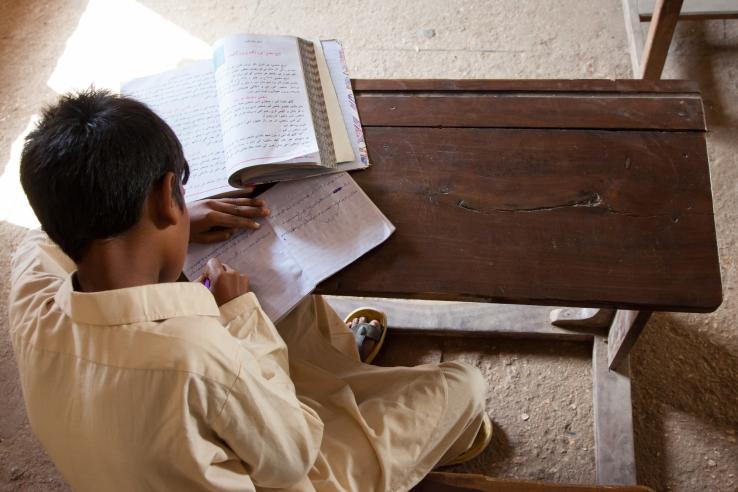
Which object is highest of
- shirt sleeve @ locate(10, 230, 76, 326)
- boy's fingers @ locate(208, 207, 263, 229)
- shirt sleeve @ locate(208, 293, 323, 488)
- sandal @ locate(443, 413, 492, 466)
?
shirt sleeve @ locate(10, 230, 76, 326)

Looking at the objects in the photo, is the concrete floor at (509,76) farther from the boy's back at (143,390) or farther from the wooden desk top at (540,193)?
the boy's back at (143,390)

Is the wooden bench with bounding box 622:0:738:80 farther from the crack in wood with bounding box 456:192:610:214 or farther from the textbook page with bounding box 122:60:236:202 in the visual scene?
the textbook page with bounding box 122:60:236:202

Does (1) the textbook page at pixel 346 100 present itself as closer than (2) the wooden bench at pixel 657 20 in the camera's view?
Yes

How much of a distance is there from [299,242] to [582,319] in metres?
0.88

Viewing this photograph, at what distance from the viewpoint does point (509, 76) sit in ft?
7.41

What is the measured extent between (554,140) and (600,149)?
0.08 metres

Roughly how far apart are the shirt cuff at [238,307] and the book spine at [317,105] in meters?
0.27

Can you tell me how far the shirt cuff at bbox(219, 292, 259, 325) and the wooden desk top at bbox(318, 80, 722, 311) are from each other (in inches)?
5.0

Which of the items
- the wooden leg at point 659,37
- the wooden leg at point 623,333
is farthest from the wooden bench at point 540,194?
the wooden leg at point 659,37

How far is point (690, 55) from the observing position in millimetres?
2242

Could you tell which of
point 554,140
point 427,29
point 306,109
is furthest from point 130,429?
point 427,29

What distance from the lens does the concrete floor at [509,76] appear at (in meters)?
1.59

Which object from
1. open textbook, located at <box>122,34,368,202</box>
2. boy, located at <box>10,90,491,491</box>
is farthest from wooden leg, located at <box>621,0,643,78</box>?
boy, located at <box>10,90,491,491</box>

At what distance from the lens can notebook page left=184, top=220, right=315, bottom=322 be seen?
1.04 m
